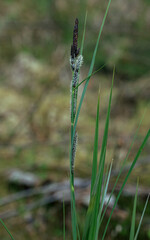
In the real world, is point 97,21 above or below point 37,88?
above

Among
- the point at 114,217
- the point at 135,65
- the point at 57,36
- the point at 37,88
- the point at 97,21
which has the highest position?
the point at 97,21

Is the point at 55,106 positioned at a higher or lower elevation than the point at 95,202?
higher

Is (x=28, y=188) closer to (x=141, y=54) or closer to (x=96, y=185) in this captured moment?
(x=96, y=185)

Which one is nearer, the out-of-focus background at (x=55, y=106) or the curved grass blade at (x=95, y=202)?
the curved grass blade at (x=95, y=202)

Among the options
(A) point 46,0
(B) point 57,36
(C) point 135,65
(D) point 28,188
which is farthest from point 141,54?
(D) point 28,188

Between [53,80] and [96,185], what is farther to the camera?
[53,80]

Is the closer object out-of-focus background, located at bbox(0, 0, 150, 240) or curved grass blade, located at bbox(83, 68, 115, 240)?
curved grass blade, located at bbox(83, 68, 115, 240)

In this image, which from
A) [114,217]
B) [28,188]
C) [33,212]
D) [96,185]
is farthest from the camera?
[28,188]

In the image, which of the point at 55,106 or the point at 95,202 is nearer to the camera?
the point at 95,202
